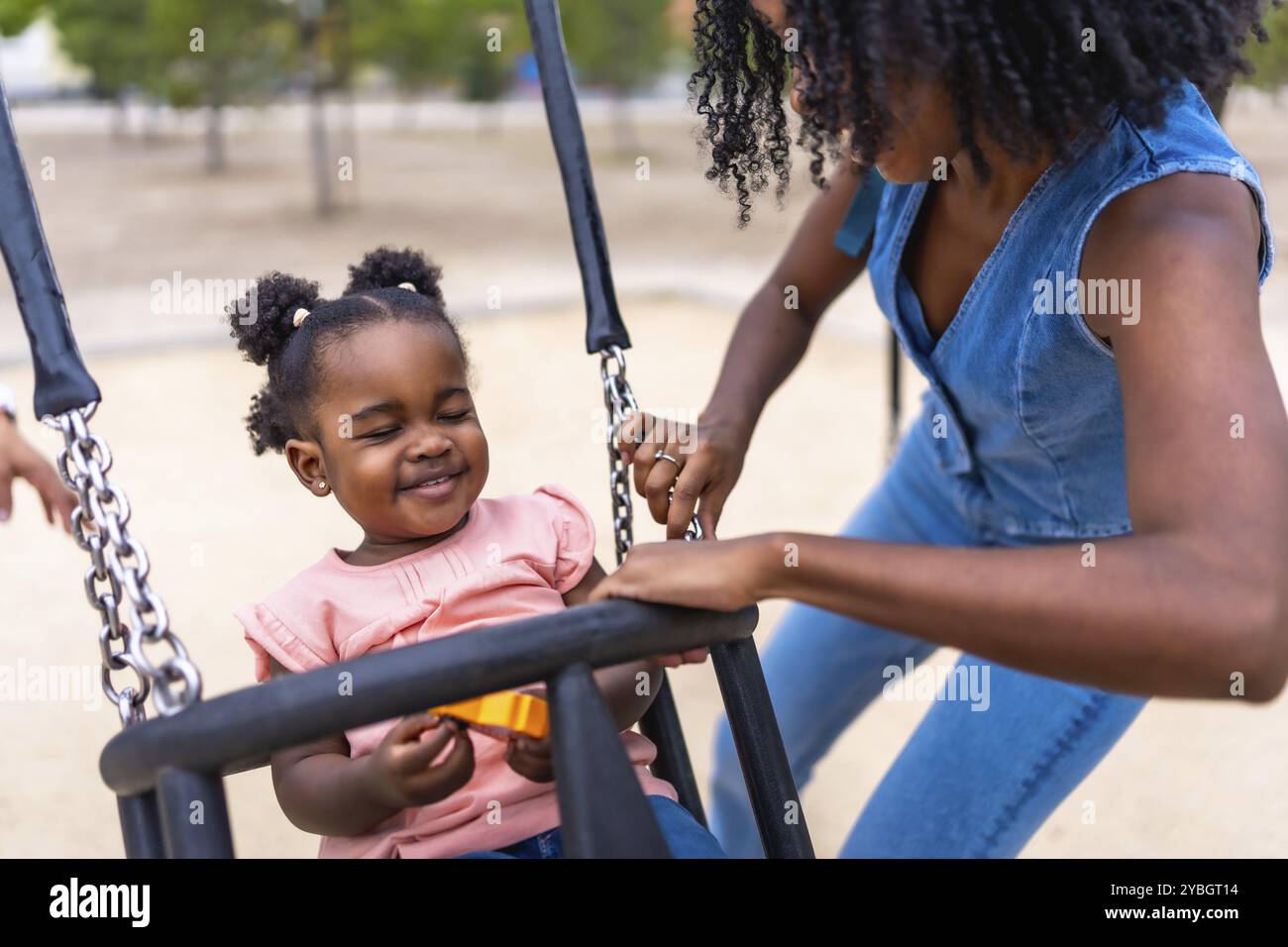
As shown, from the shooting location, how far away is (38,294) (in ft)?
3.85

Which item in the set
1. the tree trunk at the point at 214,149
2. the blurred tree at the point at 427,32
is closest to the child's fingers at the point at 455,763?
the blurred tree at the point at 427,32

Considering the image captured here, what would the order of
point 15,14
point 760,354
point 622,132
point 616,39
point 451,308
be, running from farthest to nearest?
point 622,132, point 616,39, point 451,308, point 15,14, point 760,354

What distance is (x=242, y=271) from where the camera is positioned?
25.8 feet

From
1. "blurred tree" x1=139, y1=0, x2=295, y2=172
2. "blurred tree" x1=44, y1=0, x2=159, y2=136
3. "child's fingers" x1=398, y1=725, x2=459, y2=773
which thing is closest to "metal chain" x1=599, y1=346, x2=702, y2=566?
"child's fingers" x1=398, y1=725, x2=459, y2=773

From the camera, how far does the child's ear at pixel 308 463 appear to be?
1.44 m

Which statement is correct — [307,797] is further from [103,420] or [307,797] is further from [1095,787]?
[103,420]

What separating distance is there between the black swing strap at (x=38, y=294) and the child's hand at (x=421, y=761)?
388mm

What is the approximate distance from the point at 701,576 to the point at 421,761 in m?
0.26

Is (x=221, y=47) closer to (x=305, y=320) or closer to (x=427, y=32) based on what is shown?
(x=427, y=32)

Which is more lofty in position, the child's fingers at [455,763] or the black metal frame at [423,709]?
the black metal frame at [423,709]

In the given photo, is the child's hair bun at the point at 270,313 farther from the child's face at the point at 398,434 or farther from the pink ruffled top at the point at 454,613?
the pink ruffled top at the point at 454,613

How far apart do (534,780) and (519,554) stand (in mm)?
295

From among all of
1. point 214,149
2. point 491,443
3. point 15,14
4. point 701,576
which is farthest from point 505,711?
point 214,149
